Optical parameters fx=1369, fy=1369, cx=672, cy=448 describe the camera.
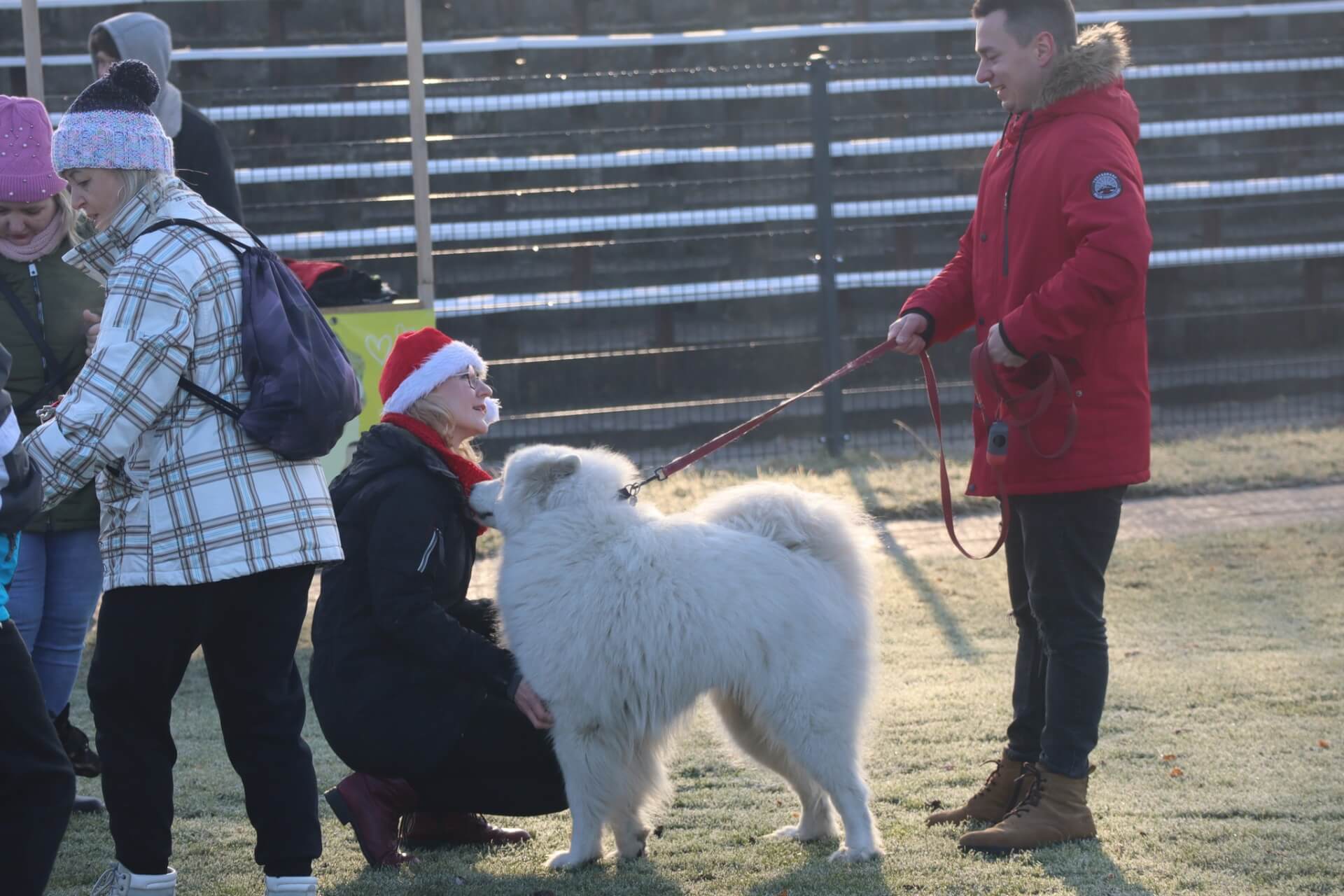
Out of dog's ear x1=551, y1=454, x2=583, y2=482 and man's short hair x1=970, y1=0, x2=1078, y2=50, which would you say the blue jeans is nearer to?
dog's ear x1=551, y1=454, x2=583, y2=482

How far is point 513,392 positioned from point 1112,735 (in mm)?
5553

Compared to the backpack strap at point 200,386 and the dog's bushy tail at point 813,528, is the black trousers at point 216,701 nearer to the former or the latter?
the backpack strap at point 200,386

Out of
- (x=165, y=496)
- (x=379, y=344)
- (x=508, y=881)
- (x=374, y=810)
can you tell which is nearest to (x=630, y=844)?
(x=508, y=881)

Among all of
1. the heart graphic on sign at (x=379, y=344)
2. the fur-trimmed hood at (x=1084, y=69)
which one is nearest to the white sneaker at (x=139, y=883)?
the fur-trimmed hood at (x=1084, y=69)

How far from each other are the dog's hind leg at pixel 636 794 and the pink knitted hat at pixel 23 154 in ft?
7.15

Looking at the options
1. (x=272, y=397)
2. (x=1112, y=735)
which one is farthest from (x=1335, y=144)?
(x=272, y=397)

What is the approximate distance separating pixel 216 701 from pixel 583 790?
37.1 inches

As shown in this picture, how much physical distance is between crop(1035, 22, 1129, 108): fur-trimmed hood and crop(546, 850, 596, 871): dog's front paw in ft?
7.36

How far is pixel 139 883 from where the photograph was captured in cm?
314

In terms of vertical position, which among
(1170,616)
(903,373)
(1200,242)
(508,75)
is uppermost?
(508,75)

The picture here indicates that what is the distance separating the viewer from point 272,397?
2.88 metres

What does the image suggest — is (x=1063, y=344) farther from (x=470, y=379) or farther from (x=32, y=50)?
(x=32, y=50)

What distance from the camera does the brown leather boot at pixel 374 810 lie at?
3584 millimetres

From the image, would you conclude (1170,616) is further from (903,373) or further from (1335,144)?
(1335,144)
